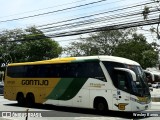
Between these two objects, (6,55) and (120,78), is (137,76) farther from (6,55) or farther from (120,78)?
(6,55)

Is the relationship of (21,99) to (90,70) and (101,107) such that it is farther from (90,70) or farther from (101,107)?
(101,107)

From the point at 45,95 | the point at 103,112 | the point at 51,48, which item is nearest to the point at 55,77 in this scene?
the point at 45,95

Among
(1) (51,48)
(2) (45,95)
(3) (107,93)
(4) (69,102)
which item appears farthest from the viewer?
(1) (51,48)

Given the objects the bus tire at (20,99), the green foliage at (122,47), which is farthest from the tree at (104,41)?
the bus tire at (20,99)

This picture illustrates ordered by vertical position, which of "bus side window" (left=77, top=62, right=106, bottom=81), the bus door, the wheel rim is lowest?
the wheel rim

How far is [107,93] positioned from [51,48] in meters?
51.3

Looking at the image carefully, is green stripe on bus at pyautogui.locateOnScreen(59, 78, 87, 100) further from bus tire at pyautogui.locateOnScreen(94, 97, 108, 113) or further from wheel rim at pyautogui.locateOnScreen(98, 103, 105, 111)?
wheel rim at pyautogui.locateOnScreen(98, 103, 105, 111)

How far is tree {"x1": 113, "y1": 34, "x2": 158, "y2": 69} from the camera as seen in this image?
212 ft

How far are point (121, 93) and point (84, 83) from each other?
8.59 feet

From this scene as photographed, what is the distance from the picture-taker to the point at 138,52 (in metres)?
67.2

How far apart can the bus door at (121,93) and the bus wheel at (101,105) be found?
728 millimetres

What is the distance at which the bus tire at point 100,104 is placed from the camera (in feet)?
56.4

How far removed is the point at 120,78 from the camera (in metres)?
16.6

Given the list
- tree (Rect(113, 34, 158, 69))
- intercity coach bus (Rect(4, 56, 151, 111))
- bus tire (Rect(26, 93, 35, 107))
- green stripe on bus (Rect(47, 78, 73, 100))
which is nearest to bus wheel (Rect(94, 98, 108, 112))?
intercity coach bus (Rect(4, 56, 151, 111))
